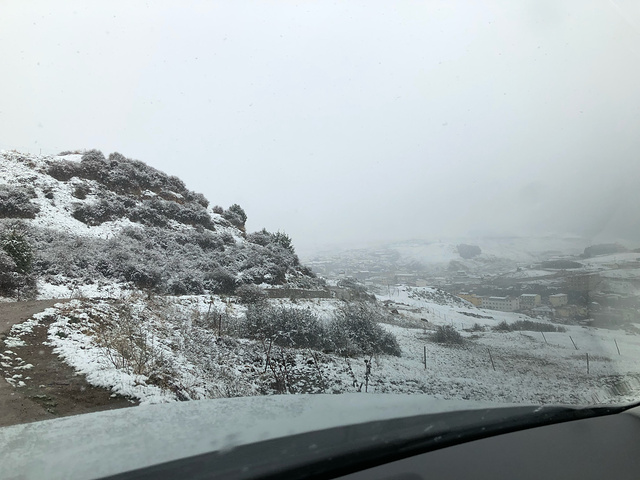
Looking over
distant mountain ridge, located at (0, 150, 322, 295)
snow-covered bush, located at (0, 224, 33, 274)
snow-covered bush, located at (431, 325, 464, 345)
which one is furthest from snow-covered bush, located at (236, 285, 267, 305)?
snow-covered bush, located at (0, 224, 33, 274)

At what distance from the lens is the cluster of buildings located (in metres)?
6.18

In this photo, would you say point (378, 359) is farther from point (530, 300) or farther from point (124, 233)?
point (124, 233)

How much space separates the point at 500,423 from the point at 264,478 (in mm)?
1721

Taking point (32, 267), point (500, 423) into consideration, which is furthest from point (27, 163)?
point (500, 423)

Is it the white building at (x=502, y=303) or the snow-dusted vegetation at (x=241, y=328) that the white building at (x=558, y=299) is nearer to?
the snow-dusted vegetation at (x=241, y=328)

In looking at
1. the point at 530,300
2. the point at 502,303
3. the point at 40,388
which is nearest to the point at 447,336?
the point at 502,303

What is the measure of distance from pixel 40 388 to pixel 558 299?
6845 mm

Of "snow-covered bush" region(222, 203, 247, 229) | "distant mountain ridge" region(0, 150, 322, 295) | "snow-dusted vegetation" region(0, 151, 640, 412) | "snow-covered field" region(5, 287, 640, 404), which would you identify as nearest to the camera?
"snow-covered field" region(5, 287, 640, 404)

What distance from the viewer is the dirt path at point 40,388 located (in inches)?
172

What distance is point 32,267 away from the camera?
28.1ft

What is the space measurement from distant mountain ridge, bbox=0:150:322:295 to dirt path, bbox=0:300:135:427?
8.87ft

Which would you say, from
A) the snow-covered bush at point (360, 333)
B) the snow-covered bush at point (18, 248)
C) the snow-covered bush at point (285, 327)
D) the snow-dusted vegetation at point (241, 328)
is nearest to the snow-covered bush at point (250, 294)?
the snow-dusted vegetation at point (241, 328)

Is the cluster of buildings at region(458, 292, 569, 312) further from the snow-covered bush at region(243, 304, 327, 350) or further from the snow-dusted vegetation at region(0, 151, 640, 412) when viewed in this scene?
the snow-covered bush at region(243, 304, 327, 350)

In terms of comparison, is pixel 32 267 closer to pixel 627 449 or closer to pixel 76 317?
pixel 76 317
